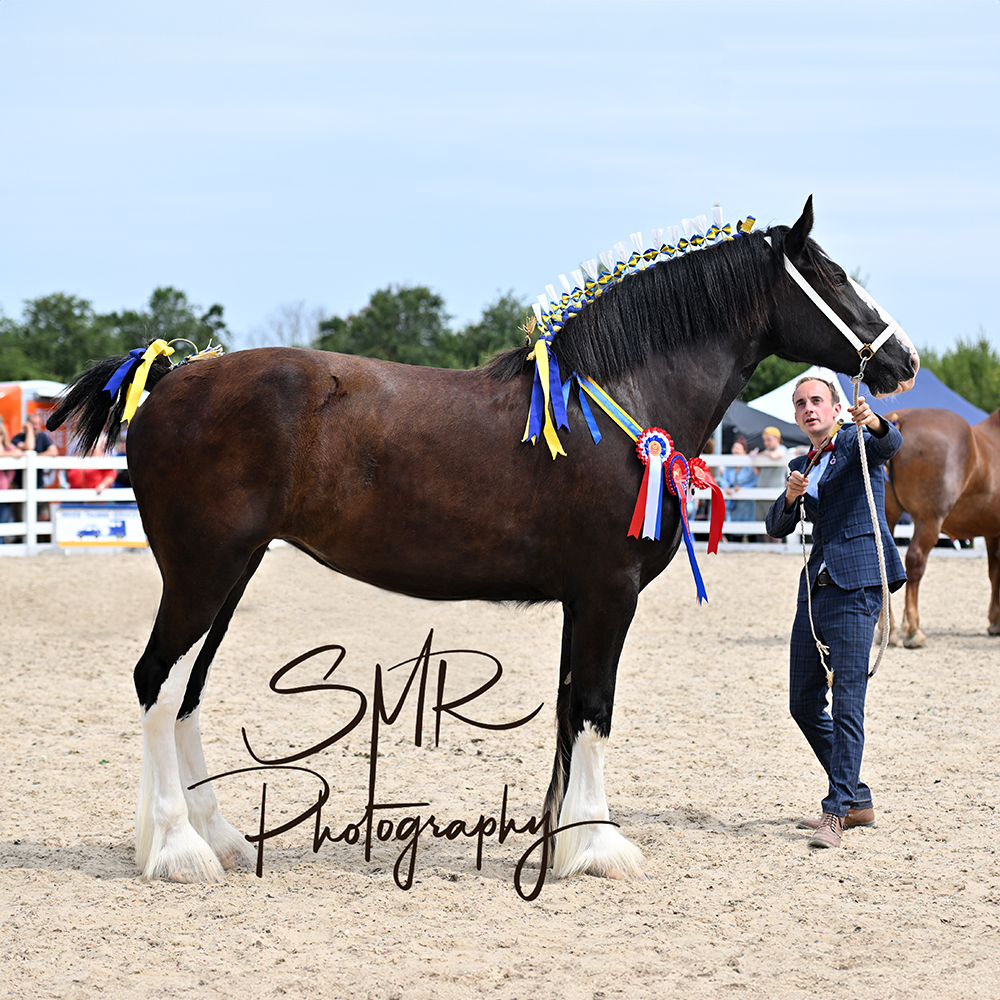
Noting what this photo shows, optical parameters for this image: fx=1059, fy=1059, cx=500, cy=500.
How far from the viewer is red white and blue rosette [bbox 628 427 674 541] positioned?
3.67 meters

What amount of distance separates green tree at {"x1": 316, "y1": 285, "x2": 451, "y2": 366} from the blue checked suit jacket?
31489 mm

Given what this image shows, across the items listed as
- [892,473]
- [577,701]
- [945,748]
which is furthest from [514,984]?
[892,473]

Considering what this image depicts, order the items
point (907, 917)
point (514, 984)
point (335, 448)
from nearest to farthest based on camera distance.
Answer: point (514, 984) → point (907, 917) → point (335, 448)

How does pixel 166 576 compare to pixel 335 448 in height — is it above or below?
below

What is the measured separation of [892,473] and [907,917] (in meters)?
6.41

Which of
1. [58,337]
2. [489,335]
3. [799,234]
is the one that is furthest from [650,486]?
[58,337]

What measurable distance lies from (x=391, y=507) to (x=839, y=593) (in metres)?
1.92

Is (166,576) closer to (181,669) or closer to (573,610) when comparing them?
(181,669)

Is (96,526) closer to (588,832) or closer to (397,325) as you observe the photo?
(588,832)

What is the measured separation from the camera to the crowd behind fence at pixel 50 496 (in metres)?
14.6

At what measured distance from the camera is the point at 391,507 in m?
3.68

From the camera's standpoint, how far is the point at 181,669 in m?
3.74

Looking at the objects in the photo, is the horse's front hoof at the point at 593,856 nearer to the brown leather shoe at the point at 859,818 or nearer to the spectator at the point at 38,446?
the brown leather shoe at the point at 859,818

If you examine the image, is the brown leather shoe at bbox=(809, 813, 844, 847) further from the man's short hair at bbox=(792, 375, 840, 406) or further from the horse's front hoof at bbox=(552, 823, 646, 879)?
the man's short hair at bbox=(792, 375, 840, 406)
